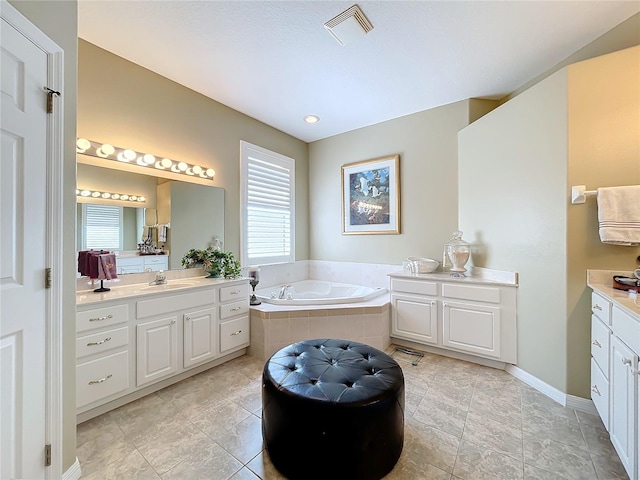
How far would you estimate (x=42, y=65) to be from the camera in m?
1.15

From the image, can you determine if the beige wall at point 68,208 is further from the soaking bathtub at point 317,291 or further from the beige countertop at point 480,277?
the beige countertop at point 480,277

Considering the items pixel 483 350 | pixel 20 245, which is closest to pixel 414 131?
pixel 483 350

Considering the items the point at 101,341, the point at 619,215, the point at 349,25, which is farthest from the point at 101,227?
the point at 619,215

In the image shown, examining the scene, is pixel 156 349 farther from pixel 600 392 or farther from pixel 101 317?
pixel 600 392

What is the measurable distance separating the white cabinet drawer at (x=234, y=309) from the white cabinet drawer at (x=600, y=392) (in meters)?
2.65

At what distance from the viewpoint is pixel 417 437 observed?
1576 millimetres

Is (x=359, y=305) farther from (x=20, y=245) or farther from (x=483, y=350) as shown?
(x=20, y=245)

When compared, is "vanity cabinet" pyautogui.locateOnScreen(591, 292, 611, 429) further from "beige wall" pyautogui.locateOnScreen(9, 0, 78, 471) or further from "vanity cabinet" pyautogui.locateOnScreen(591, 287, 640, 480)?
"beige wall" pyautogui.locateOnScreen(9, 0, 78, 471)

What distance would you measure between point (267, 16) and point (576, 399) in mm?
3408

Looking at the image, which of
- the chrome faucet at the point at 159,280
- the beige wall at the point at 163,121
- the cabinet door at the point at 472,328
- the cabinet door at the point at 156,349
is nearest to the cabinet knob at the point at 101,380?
the cabinet door at the point at 156,349

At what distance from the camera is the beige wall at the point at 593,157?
1.71m

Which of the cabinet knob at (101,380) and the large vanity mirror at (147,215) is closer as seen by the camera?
the cabinet knob at (101,380)

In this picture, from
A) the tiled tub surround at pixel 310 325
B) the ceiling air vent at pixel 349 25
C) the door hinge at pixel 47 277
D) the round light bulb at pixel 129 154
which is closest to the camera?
the door hinge at pixel 47 277

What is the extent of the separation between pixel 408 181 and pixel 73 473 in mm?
3609
